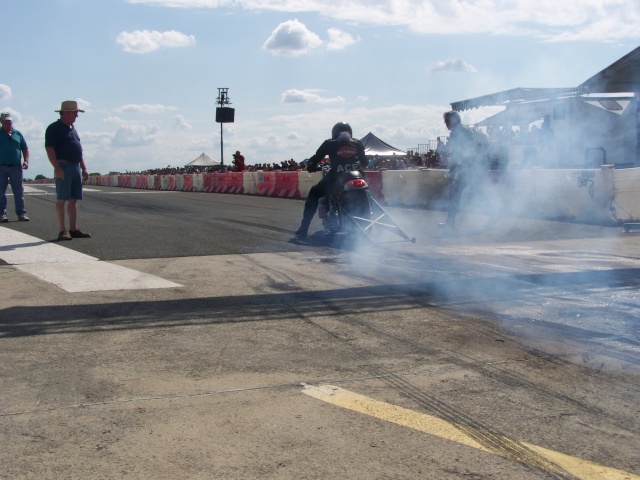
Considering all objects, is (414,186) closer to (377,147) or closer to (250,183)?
(250,183)

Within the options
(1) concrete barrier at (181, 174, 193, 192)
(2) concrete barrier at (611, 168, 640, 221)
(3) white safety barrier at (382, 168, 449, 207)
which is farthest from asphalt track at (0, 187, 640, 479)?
(1) concrete barrier at (181, 174, 193, 192)

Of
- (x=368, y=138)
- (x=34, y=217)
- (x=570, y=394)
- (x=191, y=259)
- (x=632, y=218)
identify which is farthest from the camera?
(x=368, y=138)

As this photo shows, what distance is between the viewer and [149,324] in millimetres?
4891

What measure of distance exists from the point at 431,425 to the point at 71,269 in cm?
500

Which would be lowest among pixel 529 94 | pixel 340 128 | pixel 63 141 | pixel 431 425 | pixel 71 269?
pixel 431 425

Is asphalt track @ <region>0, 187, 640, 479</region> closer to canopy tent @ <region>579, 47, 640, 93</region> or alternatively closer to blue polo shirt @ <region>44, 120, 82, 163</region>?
canopy tent @ <region>579, 47, 640, 93</region>

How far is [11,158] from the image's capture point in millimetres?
12750

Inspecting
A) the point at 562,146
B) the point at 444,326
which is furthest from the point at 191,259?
the point at 562,146

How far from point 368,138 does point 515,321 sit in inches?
1626

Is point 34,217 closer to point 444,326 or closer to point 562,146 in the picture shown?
point 562,146

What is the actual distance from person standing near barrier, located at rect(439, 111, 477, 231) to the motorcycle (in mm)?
1906

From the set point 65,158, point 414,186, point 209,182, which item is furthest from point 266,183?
point 65,158

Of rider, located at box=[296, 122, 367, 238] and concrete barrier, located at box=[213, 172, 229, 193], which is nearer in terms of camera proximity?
rider, located at box=[296, 122, 367, 238]

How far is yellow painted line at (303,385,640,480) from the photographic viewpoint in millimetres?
2619
